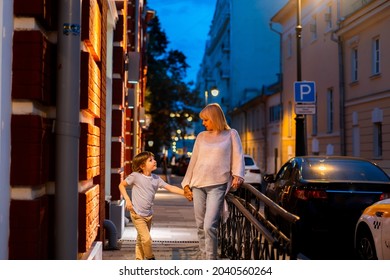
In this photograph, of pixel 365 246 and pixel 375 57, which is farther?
pixel 375 57

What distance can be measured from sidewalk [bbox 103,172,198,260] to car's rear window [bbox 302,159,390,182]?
2173mm

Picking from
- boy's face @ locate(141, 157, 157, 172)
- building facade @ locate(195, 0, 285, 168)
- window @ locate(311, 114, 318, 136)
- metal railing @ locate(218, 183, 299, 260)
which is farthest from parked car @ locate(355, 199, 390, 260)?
building facade @ locate(195, 0, 285, 168)

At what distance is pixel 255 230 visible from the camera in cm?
772

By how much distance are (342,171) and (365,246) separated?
8.39 feet

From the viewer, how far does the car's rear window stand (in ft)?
36.2

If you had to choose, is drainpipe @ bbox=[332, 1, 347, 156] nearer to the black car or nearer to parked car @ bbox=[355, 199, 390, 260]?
the black car

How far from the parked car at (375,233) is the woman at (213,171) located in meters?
1.89

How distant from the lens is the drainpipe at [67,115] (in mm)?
4215

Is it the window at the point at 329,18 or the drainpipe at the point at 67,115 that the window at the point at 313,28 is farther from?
the drainpipe at the point at 67,115

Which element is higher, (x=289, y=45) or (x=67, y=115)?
(x=289, y=45)

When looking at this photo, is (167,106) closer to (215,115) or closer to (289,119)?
(289,119)

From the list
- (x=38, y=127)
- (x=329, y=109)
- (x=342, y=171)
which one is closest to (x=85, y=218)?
(x=38, y=127)

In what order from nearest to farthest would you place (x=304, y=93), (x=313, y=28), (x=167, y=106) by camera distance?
(x=304, y=93)
(x=313, y=28)
(x=167, y=106)

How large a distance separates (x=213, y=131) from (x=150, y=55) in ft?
177
